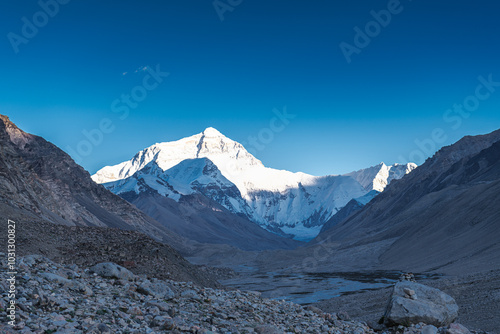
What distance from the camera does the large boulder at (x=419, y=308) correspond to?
16514 mm

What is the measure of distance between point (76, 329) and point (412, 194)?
15581 cm

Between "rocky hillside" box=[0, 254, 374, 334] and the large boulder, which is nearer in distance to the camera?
"rocky hillside" box=[0, 254, 374, 334]

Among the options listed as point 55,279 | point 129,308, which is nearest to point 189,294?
point 129,308

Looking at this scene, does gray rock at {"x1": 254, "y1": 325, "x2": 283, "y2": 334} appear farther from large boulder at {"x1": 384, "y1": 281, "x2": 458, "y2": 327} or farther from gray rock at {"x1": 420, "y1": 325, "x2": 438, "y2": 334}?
large boulder at {"x1": 384, "y1": 281, "x2": 458, "y2": 327}

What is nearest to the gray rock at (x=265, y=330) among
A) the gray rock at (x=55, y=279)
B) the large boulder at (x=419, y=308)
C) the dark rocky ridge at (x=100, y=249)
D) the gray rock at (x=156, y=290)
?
the gray rock at (x=156, y=290)

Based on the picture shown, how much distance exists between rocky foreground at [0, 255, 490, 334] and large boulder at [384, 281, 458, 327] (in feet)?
1.29

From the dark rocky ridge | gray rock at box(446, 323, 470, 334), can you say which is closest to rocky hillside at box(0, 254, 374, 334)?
gray rock at box(446, 323, 470, 334)

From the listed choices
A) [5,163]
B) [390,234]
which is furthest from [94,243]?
[390,234]

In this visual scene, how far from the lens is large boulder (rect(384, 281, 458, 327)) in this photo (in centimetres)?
1651

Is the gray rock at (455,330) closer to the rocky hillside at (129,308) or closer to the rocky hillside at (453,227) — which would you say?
the rocky hillside at (129,308)

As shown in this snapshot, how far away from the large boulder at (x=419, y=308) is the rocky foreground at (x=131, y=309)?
1.29ft

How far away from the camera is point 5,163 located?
219ft

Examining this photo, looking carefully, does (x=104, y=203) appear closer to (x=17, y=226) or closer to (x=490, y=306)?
(x=17, y=226)

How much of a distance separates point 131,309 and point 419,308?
457 inches
